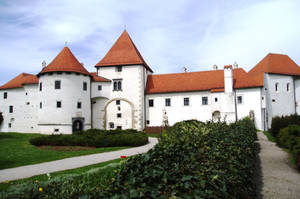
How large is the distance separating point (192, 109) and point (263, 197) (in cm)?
2381

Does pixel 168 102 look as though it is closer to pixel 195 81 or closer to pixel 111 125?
pixel 195 81

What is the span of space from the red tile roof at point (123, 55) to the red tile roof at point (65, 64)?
3.50 metres

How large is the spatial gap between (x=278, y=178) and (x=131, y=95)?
911 inches

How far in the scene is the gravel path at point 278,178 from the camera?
677cm

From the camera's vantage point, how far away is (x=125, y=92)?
30266mm

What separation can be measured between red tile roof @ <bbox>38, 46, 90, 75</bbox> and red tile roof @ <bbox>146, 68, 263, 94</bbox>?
10.00 meters

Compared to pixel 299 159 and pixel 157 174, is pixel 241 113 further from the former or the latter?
pixel 157 174

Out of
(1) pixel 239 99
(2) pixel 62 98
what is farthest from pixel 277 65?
(2) pixel 62 98

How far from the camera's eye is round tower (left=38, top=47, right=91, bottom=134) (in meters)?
26.3

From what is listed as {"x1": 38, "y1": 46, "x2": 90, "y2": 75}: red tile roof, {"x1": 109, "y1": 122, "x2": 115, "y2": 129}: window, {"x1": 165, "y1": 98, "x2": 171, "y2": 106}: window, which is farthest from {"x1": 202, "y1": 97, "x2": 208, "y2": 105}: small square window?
{"x1": 38, "y1": 46, "x2": 90, "y2": 75}: red tile roof

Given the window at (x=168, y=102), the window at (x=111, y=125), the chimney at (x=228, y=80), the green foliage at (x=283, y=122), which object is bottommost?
the window at (x=111, y=125)

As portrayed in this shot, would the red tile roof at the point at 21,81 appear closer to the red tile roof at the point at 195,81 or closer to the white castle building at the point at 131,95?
Result: the white castle building at the point at 131,95

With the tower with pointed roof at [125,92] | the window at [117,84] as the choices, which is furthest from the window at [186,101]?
the window at [117,84]

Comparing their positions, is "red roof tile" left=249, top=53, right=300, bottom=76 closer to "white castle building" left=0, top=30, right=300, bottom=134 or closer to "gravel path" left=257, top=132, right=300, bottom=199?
"white castle building" left=0, top=30, right=300, bottom=134
